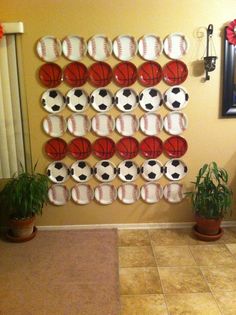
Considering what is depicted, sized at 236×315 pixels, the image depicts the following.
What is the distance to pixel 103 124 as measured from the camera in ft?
8.55

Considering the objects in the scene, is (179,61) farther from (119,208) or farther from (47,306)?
(47,306)

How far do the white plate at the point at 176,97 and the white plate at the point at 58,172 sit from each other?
1.05 m

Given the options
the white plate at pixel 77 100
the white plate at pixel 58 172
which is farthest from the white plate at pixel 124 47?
the white plate at pixel 58 172

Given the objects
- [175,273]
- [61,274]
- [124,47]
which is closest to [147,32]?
[124,47]

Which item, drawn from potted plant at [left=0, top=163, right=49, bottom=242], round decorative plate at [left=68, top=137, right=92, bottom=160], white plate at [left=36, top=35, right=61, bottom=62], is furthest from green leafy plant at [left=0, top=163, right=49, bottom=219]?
white plate at [left=36, top=35, right=61, bottom=62]

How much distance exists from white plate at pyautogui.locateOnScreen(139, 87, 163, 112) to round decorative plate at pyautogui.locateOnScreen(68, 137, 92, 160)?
0.58 meters

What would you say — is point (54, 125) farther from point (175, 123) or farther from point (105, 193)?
point (175, 123)

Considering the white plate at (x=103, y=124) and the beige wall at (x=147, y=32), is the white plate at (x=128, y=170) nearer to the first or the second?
the beige wall at (x=147, y=32)

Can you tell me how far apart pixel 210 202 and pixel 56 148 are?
1384mm

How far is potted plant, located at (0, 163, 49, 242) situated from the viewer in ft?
8.00

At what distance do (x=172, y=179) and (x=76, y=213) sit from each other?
36.5 inches

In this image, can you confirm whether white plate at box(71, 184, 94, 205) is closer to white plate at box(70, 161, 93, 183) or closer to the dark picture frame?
white plate at box(70, 161, 93, 183)

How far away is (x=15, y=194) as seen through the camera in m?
2.41

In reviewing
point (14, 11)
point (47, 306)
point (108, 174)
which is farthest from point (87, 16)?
point (47, 306)
